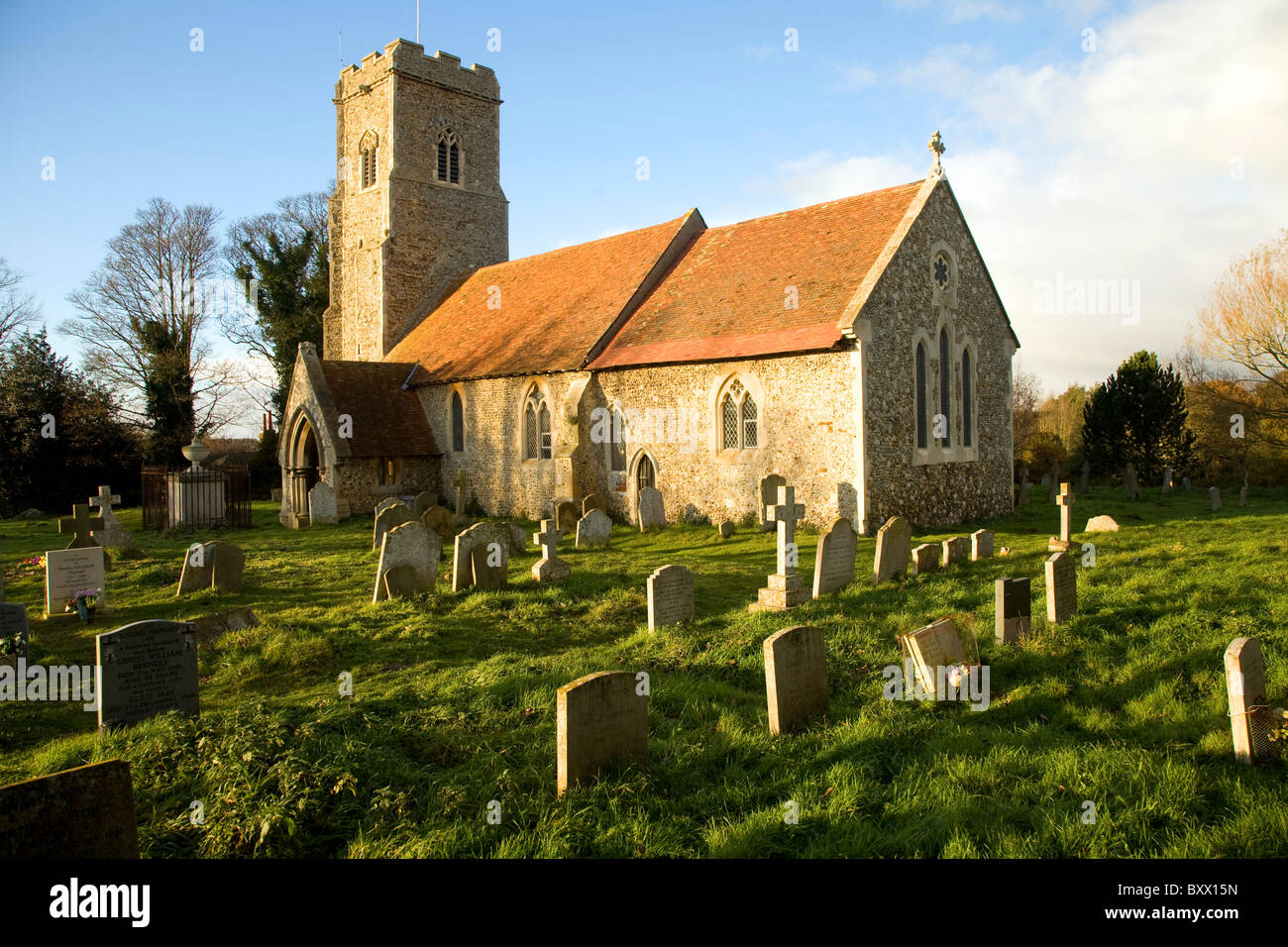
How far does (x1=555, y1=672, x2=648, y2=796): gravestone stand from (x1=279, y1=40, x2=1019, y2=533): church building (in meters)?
10.2

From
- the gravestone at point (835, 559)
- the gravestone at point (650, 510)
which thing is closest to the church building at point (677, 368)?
the gravestone at point (650, 510)

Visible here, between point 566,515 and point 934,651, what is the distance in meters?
11.0

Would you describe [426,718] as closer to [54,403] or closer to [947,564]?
[947,564]

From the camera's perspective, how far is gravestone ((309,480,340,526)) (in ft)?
66.7

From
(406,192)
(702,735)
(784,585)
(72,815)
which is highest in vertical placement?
(406,192)

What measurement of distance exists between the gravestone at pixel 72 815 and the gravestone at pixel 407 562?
21.3 ft

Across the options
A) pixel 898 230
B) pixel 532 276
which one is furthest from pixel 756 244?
pixel 532 276

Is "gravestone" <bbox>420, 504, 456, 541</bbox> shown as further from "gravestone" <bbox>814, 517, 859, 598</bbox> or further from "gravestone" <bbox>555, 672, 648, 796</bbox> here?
"gravestone" <bbox>555, 672, 648, 796</bbox>

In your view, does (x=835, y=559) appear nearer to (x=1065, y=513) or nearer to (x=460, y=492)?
(x=1065, y=513)

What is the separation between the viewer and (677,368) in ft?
55.6

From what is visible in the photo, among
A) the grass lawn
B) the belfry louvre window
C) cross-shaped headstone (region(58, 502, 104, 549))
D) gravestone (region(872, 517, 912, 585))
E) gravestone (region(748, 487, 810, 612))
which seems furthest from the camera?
the belfry louvre window

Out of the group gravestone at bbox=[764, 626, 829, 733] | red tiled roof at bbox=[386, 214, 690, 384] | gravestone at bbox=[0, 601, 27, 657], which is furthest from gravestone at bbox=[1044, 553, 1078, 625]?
red tiled roof at bbox=[386, 214, 690, 384]

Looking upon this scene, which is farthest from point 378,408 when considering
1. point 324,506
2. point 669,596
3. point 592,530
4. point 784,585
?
point 784,585
